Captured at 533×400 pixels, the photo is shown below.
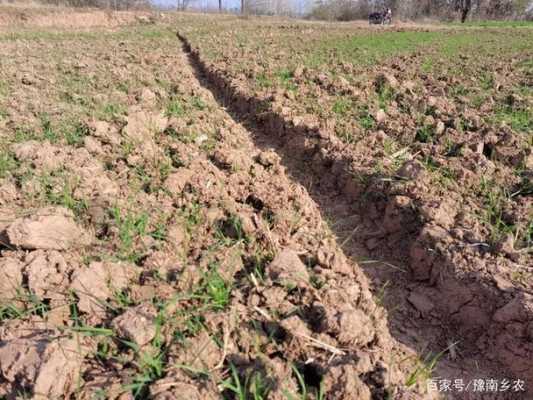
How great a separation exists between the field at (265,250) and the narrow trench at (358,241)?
1cm

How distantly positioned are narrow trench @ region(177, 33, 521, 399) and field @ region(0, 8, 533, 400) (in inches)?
0.5

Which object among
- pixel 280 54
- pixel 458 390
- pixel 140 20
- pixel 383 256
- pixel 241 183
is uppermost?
pixel 140 20

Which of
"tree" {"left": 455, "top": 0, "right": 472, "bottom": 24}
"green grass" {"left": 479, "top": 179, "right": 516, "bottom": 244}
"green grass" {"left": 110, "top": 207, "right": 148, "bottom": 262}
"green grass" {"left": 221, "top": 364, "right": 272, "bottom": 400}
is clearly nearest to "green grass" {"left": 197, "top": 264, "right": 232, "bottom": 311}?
"green grass" {"left": 221, "top": 364, "right": 272, "bottom": 400}

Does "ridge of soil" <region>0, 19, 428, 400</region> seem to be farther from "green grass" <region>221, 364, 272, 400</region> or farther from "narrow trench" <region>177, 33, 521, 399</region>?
"narrow trench" <region>177, 33, 521, 399</region>

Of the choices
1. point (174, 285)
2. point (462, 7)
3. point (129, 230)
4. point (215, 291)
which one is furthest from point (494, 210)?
point (462, 7)

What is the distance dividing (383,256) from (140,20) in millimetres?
25567

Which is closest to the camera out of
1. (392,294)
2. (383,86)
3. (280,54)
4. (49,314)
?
(49,314)

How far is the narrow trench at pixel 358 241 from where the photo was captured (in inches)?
77.2

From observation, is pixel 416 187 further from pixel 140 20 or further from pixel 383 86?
pixel 140 20

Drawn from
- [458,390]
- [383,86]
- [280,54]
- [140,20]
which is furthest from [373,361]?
[140,20]

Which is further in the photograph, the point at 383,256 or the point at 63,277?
the point at 383,256

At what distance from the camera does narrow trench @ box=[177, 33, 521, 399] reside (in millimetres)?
1962

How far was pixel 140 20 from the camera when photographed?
2339 cm

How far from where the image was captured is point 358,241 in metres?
2.80
